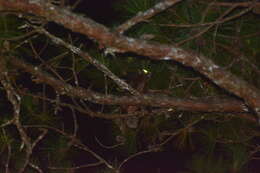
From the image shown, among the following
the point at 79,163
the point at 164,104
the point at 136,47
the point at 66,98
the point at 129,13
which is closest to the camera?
the point at 136,47

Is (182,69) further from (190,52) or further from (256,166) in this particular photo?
(256,166)

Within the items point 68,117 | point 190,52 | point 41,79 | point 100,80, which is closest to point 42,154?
point 68,117

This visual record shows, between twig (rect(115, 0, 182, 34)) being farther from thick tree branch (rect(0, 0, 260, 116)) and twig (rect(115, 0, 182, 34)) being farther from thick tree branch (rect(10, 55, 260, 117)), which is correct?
thick tree branch (rect(10, 55, 260, 117))

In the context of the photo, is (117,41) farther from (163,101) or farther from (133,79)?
(133,79)

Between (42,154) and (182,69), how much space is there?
0.53m

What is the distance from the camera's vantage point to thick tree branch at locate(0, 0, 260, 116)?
774mm

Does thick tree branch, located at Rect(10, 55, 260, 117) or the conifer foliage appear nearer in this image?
the conifer foliage

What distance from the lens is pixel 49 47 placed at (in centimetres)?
128

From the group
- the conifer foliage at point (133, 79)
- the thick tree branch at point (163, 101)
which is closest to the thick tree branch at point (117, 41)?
the conifer foliage at point (133, 79)

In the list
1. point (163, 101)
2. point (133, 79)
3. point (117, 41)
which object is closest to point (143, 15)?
point (117, 41)

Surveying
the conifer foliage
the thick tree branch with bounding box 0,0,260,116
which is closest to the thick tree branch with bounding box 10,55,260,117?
the conifer foliage

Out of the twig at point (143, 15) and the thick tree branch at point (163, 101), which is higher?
the twig at point (143, 15)

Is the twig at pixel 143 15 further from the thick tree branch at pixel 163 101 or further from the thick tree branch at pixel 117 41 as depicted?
the thick tree branch at pixel 163 101

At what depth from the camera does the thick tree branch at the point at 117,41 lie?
774mm
